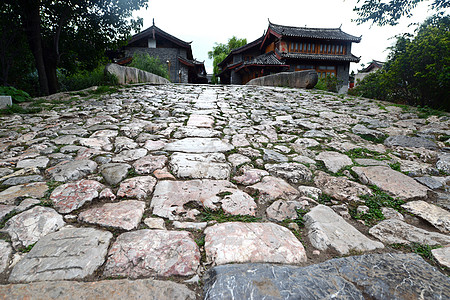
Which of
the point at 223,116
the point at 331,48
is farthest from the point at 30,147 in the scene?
the point at 331,48

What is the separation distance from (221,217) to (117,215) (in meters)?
0.63

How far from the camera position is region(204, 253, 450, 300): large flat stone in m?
0.82

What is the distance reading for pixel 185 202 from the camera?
1.43 m

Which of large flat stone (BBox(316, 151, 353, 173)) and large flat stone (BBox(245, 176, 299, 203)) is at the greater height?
large flat stone (BBox(316, 151, 353, 173))

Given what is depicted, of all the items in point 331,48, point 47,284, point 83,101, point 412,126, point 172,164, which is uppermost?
point 331,48

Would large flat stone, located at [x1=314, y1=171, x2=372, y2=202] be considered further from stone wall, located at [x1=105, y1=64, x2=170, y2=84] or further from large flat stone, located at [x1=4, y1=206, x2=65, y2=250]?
stone wall, located at [x1=105, y1=64, x2=170, y2=84]

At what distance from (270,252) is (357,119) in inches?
141

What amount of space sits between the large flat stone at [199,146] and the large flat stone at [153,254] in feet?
4.02

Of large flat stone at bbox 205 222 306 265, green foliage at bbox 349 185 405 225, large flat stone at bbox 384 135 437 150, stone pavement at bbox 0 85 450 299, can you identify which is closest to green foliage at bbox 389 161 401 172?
stone pavement at bbox 0 85 450 299

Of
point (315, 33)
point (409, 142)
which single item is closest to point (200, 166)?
point (409, 142)

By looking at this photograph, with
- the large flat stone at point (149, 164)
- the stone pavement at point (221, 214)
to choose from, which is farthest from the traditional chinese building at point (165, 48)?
the large flat stone at point (149, 164)

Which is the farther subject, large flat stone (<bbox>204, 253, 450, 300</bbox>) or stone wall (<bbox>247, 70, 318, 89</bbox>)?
stone wall (<bbox>247, 70, 318, 89</bbox>)

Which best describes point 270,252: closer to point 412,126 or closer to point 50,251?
point 50,251

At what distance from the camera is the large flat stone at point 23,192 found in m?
1.37
